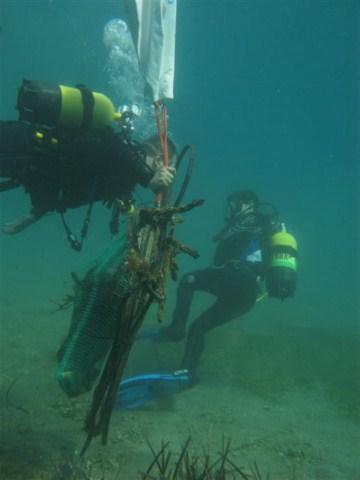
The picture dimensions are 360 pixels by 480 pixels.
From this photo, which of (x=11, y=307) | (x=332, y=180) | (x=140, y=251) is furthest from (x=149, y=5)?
(x=332, y=180)

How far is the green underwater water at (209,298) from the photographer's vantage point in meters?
4.91

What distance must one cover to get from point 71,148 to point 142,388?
3504mm

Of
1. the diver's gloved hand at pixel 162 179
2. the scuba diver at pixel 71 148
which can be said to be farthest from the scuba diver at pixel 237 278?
the diver's gloved hand at pixel 162 179

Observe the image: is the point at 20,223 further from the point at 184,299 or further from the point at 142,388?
the point at 184,299

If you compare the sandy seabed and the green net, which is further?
the sandy seabed

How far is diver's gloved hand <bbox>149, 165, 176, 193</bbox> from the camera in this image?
11.0 ft

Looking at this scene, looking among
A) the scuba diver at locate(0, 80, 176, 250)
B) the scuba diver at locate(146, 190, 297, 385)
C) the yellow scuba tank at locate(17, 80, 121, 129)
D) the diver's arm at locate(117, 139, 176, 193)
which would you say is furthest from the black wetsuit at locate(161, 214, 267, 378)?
the yellow scuba tank at locate(17, 80, 121, 129)

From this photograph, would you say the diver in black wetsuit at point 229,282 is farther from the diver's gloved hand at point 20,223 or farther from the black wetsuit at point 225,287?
the diver's gloved hand at point 20,223

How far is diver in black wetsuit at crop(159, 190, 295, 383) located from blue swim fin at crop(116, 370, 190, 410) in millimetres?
922

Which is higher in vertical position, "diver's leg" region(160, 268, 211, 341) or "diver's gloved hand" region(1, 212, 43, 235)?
"diver's gloved hand" region(1, 212, 43, 235)

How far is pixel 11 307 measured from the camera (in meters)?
11.0

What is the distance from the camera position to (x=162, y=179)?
3361 mm

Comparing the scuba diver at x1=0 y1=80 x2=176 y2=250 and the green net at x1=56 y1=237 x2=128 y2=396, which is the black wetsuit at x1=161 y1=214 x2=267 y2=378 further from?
the green net at x1=56 y1=237 x2=128 y2=396

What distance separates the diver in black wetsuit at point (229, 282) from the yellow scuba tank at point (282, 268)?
24 mm
